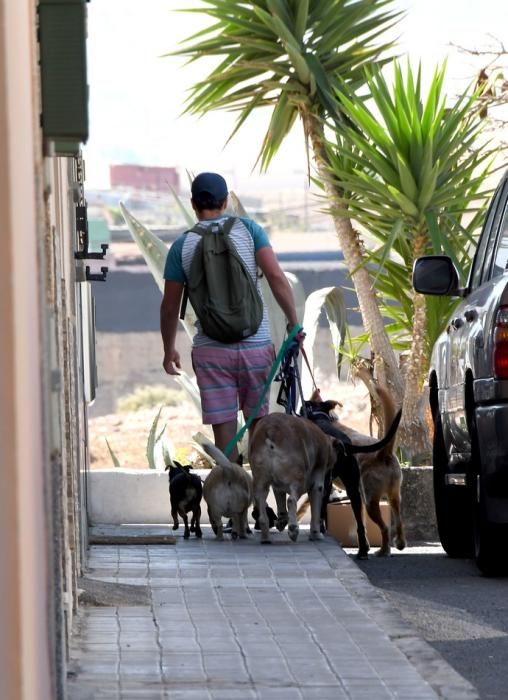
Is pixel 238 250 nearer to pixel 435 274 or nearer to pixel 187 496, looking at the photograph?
pixel 435 274

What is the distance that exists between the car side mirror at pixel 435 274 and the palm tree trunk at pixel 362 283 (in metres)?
4.32

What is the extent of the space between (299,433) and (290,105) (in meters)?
6.20

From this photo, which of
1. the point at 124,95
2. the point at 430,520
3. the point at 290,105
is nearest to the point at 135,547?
the point at 430,520

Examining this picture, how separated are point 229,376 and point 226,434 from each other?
0.38 metres

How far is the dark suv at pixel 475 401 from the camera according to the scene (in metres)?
7.68

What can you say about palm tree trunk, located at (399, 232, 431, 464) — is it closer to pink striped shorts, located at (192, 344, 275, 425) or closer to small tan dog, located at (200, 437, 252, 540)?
pink striped shorts, located at (192, 344, 275, 425)

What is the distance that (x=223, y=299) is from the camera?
9.55 metres

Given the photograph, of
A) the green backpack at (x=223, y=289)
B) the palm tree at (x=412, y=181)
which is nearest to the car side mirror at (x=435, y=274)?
the green backpack at (x=223, y=289)

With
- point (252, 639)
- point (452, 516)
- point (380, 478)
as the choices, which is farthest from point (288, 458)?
point (252, 639)

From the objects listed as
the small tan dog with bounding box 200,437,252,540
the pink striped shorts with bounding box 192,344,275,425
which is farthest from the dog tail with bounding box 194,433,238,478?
the pink striped shorts with bounding box 192,344,275,425

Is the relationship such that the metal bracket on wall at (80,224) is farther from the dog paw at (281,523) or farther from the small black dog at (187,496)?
the dog paw at (281,523)

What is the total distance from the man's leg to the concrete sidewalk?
1.23 m

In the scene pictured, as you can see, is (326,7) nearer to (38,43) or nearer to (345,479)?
(345,479)

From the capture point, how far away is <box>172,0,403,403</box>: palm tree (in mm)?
14383
